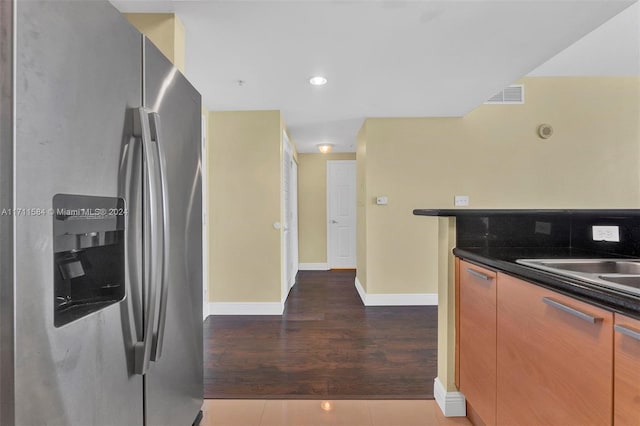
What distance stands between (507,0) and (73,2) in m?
1.98

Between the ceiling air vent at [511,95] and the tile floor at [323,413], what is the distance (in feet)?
11.3

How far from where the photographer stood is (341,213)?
5957mm

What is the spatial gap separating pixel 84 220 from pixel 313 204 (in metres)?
5.24

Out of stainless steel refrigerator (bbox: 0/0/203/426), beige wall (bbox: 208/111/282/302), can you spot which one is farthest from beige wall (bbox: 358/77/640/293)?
stainless steel refrigerator (bbox: 0/0/203/426)

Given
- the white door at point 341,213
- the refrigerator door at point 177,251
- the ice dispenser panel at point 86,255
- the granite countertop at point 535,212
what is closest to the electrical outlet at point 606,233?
the granite countertop at point 535,212

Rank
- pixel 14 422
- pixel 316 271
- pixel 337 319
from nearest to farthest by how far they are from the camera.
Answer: pixel 14 422
pixel 337 319
pixel 316 271

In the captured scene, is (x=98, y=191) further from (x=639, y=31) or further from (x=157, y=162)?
(x=639, y=31)

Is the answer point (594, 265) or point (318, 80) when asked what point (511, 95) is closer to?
point (318, 80)

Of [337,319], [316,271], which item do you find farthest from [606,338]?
[316,271]

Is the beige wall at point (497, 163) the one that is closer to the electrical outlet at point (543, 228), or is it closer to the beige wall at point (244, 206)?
the beige wall at point (244, 206)

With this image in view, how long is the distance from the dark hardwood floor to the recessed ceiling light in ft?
7.53

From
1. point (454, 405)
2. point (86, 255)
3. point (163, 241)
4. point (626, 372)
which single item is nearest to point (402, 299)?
point (454, 405)

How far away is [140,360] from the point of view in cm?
94

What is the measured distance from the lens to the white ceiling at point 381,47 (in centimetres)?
170
